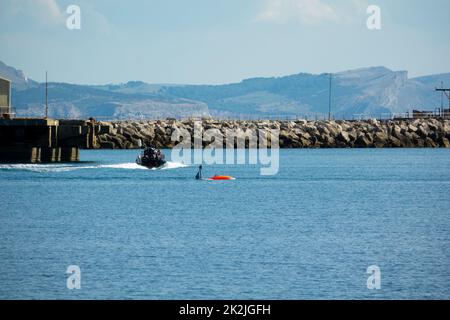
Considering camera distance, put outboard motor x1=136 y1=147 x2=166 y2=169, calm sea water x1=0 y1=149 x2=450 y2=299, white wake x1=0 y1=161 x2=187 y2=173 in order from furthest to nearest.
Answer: white wake x1=0 y1=161 x2=187 y2=173 → outboard motor x1=136 y1=147 x2=166 y2=169 → calm sea water x1=0 y1=149 x2=450 y2=299

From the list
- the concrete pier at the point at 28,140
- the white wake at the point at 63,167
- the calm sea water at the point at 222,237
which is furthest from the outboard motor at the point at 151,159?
the concrete pier at the point at 28,140

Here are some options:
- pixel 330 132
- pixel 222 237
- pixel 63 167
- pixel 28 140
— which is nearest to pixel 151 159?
pixel 63 167

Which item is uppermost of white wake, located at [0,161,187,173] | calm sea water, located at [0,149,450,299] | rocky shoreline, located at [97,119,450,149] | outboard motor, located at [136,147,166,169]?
rocky shoreline, located at [97,119,450,149]

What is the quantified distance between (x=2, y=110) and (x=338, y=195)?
58821 mm

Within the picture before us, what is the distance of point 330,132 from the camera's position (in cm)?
17812

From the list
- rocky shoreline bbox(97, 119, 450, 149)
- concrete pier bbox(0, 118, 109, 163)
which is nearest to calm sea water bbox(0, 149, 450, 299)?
concrete pier bbox(0, 118, 109, 163)

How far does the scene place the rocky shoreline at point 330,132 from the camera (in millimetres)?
170625

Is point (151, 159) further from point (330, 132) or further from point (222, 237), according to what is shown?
point (330, 132)

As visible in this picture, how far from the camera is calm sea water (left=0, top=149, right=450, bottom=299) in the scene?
4300cm

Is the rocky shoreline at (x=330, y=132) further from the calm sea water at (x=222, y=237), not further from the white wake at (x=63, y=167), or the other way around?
the calm sea water at (x=222, y=237)

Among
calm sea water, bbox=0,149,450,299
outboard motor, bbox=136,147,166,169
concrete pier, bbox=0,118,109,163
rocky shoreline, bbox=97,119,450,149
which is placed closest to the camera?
calm sea water, bbox=0,149,450,299

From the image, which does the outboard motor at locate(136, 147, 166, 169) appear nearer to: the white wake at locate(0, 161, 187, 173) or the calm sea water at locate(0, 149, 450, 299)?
the white wake at locate(0, 161, 187, 173)

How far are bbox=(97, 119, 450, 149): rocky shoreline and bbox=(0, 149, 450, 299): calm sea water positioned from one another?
65.6m
